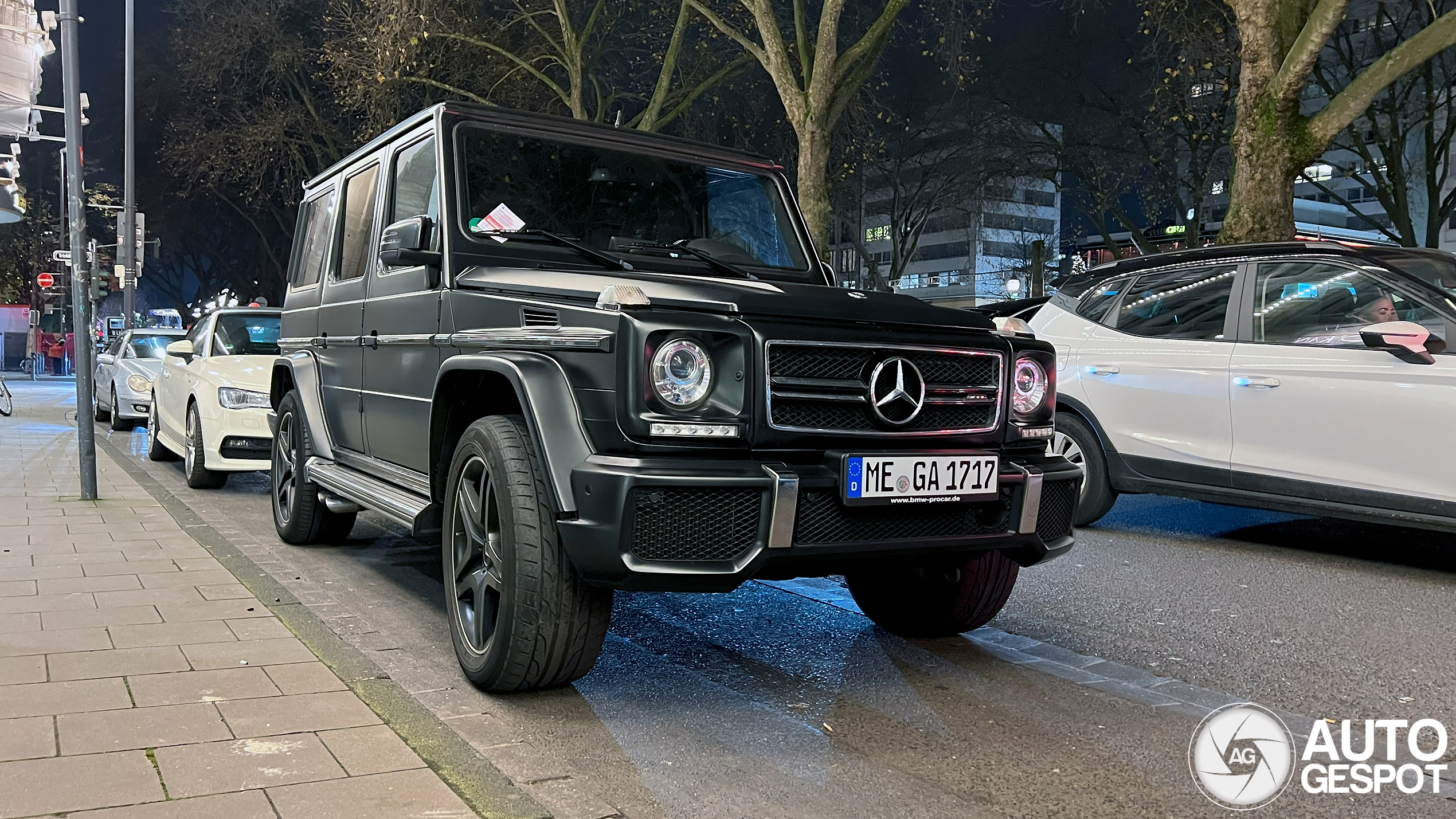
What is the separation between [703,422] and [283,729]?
5.08 feet

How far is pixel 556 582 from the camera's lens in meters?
3.78

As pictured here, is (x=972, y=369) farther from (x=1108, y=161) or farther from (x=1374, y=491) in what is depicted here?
(x=1108, y=161)

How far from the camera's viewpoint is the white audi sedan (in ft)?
54.7

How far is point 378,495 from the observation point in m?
5.20

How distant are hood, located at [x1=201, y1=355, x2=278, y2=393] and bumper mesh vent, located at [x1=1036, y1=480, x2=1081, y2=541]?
22.6 ft

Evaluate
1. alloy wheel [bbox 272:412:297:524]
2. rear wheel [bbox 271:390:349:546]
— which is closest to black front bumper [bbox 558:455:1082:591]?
rear wheel [bbox 271:390:349:546]

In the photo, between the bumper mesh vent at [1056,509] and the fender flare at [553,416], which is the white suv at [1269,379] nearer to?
the bumper mesh vent at [1056,509]

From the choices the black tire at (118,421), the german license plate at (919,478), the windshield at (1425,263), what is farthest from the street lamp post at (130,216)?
the german license plate at (919,478)

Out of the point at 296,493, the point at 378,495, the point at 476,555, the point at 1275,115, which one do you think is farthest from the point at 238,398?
the point at 1275,115

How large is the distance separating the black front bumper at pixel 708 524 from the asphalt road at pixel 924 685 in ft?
1.81

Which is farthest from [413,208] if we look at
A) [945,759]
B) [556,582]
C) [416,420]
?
[945,759]

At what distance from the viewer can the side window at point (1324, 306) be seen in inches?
258

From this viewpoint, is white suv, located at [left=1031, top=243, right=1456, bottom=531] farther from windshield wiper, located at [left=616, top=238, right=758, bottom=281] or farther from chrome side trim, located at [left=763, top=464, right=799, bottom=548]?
chrome side trim, located at [left=763, top=464, right=799, bottom=548]

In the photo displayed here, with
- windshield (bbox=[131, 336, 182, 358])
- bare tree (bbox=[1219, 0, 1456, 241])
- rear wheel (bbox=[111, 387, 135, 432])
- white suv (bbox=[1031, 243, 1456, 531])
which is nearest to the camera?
white suv (bbox=[1031, 243, 1456, 531])
